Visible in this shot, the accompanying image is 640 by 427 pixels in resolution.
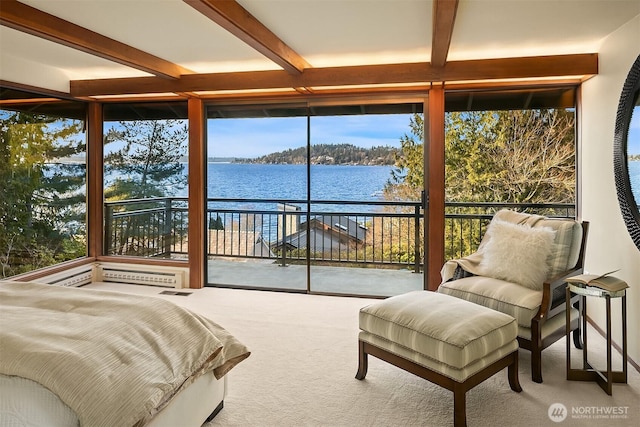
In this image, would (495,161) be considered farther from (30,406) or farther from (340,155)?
(30,406)

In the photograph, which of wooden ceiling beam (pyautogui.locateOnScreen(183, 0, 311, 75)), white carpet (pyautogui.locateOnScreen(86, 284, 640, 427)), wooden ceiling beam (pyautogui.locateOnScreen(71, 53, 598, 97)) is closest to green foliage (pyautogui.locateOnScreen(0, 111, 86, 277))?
wooden ceiling beam (pyautogui.locateOnScreen(71, 53, 598, 97))

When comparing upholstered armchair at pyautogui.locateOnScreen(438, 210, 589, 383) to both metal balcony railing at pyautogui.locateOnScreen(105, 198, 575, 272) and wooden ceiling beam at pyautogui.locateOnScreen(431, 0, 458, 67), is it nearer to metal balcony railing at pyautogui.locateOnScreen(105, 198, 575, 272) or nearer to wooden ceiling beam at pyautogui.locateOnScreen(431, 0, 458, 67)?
metal balcony railing at pyautogui.locateOnScreen(105, 198, 575, 272)

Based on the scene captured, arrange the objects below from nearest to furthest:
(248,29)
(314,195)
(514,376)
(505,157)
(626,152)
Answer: (514,376)
(248,29)
(626,152)
(505,157)
(314,195)

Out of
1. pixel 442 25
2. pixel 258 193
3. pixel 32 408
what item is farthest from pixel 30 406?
pixel 258 193

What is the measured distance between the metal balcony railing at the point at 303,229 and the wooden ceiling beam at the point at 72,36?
5.66 ft

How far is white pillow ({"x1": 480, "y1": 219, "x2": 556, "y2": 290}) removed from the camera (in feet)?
10.0

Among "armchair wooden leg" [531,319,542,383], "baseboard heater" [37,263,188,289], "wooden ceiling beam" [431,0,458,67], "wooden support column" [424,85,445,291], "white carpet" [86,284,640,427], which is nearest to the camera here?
"white carpet" [86,284,640,427]

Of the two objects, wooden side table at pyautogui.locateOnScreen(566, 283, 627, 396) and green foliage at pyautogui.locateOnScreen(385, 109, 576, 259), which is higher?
green foliage at pyautogui.locateOnScreen(385, 109, 576, 259)

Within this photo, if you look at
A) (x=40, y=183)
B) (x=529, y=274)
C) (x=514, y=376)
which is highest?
(x=40, y=183)

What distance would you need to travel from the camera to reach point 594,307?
12.2ft

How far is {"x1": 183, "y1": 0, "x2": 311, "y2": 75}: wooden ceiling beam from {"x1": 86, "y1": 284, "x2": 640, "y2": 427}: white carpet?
7.13 ft

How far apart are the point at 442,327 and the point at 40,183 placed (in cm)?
418

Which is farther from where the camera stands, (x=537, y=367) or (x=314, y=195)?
(x=314, y=195)

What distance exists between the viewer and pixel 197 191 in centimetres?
498
